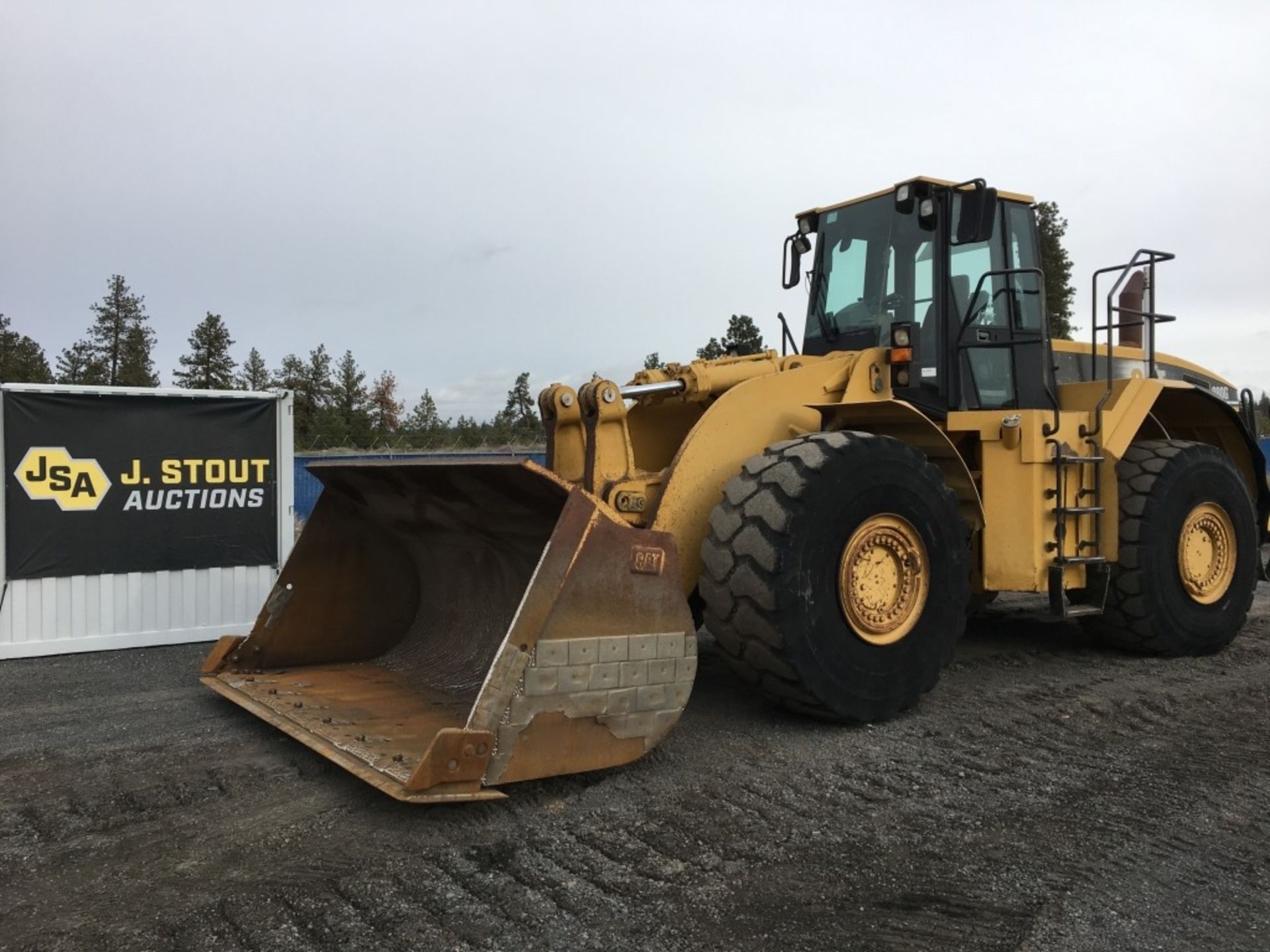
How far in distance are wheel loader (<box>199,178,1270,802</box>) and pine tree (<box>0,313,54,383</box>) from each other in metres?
43.1

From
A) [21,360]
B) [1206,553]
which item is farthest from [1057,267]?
[21,360]

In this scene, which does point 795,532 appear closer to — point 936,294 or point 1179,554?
point 936,294

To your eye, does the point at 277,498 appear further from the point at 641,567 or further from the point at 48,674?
the point at 641,567

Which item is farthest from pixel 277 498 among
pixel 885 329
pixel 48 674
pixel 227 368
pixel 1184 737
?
pixel 227 368

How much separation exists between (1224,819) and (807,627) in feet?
5.64

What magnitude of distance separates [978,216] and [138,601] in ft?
21.3

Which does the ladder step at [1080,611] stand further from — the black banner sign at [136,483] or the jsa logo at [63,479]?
the jsa logo at [63,479]

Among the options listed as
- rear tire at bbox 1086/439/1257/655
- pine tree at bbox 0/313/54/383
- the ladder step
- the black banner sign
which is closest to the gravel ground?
the ladder step

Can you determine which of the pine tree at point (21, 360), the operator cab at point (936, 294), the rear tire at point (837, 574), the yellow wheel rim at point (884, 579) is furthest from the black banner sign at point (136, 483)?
the pine tree at point (21, 360)

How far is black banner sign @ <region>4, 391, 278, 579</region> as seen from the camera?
7.20m

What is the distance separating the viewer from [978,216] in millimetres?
5301

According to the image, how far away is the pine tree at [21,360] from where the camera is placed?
137ft

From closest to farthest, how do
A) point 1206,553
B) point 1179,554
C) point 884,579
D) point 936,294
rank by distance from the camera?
point 884,579 → point 936,294 → point 1179,554 → point 1206,553

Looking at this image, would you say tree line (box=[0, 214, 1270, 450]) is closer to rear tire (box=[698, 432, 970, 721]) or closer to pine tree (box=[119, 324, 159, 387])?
pine tree (box=[119, 324, 159, 387])
